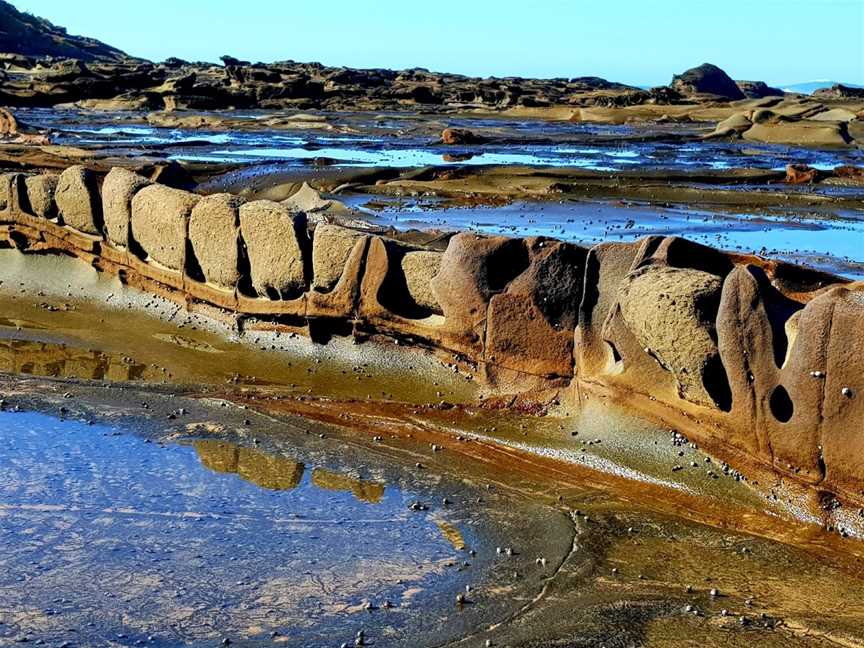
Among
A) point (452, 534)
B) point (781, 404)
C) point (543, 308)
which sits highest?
point (543, 308)

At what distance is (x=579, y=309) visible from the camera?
5496mm

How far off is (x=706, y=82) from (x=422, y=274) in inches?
1880

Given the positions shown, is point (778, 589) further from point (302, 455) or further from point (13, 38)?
point (13, 38)

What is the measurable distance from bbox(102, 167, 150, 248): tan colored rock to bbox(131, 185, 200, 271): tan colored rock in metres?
0.07

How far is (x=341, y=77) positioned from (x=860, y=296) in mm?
45789

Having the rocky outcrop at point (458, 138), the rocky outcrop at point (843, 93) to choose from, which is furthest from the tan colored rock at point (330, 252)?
the rocky outcrop at point (843, 93)

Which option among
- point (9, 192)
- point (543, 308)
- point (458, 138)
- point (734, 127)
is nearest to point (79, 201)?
point (9, 192)

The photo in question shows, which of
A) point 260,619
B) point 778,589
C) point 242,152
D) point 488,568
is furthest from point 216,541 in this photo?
point 242,152

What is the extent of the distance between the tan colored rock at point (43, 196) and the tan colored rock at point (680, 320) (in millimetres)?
4963

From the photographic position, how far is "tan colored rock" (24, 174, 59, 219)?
8422mm

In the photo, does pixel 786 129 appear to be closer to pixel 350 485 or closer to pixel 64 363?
pixel 64 363

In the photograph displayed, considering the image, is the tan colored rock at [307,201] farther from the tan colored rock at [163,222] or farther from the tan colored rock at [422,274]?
the tan colored rock at [422,274]

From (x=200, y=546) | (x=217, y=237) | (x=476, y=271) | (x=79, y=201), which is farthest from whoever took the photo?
(x=79, y=201)

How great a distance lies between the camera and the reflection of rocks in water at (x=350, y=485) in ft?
15.4
